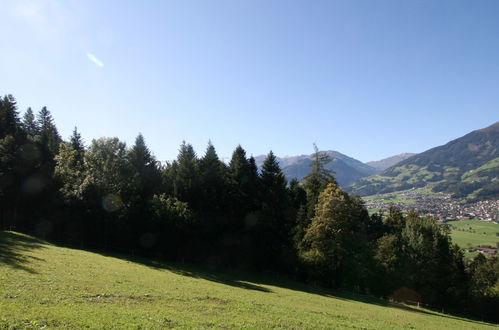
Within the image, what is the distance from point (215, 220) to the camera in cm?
5522

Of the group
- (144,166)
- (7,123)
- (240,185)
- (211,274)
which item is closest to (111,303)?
(211,274)

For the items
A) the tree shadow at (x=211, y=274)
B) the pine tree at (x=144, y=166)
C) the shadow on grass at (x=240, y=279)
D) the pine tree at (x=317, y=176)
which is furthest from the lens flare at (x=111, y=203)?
the pine tree at (x=317, y=176)

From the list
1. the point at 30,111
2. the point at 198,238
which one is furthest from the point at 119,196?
the point at 30,111

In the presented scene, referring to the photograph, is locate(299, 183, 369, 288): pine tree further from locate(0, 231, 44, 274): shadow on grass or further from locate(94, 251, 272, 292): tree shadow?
locate(0, 231, 44, 274): shadow on grass

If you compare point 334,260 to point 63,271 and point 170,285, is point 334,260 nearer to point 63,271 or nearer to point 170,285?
point 170,285

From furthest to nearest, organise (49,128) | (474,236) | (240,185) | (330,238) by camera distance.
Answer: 1. (474,236)
2. (49,128)
3. (240,185)
4. (330,238)

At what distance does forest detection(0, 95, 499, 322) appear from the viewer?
5216 centimetres

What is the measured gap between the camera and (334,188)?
158ft

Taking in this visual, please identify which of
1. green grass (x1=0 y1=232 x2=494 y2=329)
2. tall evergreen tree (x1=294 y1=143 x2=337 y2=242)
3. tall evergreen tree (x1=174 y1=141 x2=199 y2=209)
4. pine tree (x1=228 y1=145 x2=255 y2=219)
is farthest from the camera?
pine tree (x1=228 y1=145 x2=255 y2=219)

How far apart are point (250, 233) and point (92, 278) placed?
35626mm

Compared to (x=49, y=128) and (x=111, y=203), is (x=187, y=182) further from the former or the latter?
(x=49, y=128)

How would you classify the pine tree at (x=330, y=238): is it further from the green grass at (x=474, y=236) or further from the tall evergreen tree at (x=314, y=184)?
the green grass at (x=474, y=236)

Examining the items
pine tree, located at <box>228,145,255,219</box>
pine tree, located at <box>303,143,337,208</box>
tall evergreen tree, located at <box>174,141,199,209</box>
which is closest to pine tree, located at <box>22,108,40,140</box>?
tall evergreen tree, located at <box>174,141,199,209</box>

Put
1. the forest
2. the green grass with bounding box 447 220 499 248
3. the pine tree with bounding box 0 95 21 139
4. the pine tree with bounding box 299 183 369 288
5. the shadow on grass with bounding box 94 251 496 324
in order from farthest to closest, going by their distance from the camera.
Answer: the green grass with bounding box 447 220 499 248
the pine tree with bounding box 0 95 21 139
the forest
the pine tree with bounding box 299 183 369 288
the shadow on grass with bounding box 94 251 496 324
